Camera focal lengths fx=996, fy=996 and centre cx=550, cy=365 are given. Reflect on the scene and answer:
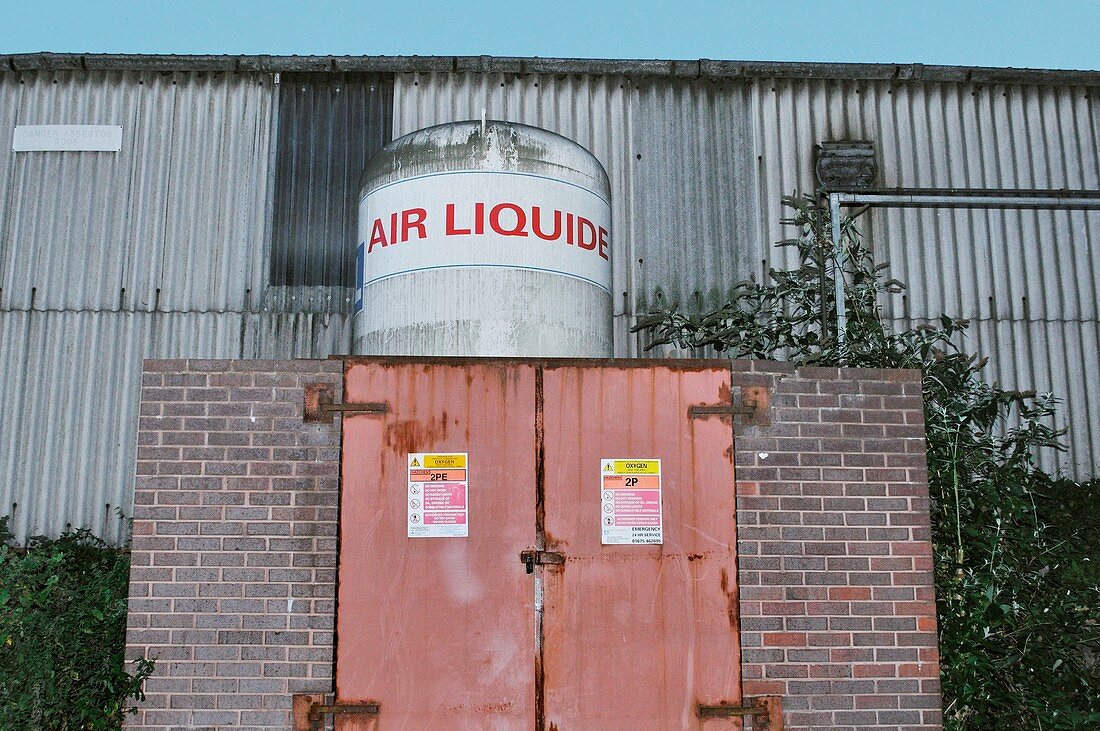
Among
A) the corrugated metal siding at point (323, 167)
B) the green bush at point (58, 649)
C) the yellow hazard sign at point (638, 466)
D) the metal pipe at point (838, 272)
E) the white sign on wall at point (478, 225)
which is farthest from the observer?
the corrugated metal siding at point (323, 167)

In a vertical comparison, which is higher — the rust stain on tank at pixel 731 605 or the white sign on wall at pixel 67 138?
the white sign on wall at pixel 67 138

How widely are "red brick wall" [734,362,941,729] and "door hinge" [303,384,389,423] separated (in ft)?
5.99

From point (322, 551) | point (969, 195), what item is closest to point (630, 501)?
point (322, 551)

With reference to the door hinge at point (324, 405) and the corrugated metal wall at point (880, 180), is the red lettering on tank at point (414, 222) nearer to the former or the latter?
the door hinge at point (324, 405)

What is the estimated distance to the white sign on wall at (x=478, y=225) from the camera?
5340 millimetres

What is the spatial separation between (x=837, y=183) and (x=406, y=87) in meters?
4.13

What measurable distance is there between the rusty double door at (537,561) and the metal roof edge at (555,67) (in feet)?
17.1

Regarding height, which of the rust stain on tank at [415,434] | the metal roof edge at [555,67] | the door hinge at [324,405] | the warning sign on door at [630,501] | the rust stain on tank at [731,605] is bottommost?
the rust stain on tank at [731,605]

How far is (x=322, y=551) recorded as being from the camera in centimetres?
474

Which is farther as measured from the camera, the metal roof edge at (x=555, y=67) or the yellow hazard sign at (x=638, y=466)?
the metal roof edge at (x=555, y=67)

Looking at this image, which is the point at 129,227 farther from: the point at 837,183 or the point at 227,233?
the point at 837,183

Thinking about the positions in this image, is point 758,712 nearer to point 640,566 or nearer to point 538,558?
point 640,566

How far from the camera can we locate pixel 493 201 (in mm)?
5387

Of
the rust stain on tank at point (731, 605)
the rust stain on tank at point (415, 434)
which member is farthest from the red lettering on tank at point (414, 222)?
the rust stain on tank at point (731, 605)
